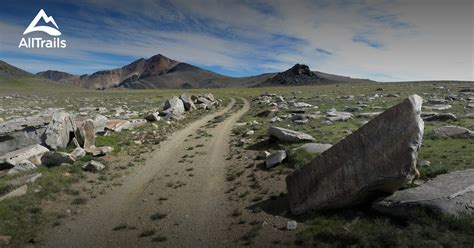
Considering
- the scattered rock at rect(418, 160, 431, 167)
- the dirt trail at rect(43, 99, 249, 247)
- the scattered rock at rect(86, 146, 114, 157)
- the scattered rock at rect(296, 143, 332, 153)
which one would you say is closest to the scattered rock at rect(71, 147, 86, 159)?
the scattered rock at rect(86, 146, 114, 157)

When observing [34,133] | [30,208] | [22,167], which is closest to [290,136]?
[30,208]

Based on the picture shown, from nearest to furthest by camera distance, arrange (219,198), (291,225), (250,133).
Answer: (291,225)
(219,198)
(250,133)

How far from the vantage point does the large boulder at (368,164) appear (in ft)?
38.8

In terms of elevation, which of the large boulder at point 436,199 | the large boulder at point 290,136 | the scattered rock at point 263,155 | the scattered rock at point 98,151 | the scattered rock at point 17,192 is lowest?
the scattered rock at point 17,192

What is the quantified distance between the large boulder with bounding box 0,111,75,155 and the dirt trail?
754cm

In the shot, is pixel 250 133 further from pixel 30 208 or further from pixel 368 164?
pixel 30 208

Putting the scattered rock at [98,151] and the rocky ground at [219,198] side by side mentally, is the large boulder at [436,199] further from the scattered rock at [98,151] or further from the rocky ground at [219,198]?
the scattered rock at [98,151]

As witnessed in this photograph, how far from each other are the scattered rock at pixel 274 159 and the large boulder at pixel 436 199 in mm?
7896

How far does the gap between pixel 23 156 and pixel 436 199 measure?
73.8 feet

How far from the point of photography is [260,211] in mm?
14328

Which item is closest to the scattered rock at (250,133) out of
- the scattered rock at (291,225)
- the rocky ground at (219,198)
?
the rocky ground at (219,198)

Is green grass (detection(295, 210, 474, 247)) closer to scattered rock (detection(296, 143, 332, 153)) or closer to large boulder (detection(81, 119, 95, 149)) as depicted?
scattered rock (detection(296, 143, 332, 153))

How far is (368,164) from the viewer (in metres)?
12.4

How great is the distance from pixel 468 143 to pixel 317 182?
47.8 feet
